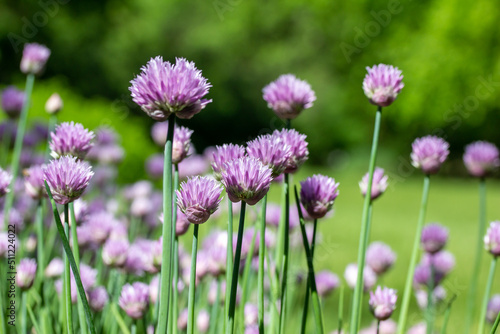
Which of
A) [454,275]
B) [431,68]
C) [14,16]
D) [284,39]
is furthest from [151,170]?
[284,39]

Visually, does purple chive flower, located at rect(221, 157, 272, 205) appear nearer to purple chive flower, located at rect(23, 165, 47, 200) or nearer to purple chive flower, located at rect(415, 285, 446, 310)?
purple chive flower, located at rect(23, 165, 47, 200)

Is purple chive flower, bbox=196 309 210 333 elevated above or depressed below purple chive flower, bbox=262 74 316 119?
below

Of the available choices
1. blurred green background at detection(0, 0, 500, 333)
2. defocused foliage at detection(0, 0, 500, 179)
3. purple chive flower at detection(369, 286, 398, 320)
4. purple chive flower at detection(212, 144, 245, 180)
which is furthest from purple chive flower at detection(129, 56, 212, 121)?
defocused foliage at detection(0, 0, 500, 179)

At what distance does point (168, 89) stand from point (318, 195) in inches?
15.3

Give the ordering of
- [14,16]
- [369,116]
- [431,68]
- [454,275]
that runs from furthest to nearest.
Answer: [369,116] → [431,68] → [14,16] → [454,275]

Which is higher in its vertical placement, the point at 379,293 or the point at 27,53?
the point at 27,53

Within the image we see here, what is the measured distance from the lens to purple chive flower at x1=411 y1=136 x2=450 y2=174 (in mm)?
1249

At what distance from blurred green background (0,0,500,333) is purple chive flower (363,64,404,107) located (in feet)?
31.9

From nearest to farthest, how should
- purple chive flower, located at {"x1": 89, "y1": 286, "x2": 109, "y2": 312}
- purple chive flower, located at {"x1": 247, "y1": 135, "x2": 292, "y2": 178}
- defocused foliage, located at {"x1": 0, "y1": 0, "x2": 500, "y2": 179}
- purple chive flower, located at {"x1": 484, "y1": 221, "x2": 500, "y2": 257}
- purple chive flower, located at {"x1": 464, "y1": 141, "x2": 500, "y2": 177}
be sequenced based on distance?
purple chive flower, located at {"x1": 247, "y1": 135, "x2": 292, "y2": 178}
purple chive flower, located at {"x1": 484, "y1": 221, "x2": 500, "y2": 257}
purple chive flower, located at {"x1": 89, "y1": 286, "x2": 109, "y2": 312}
purple chive flower, located at {"x1": 464, "y1": 141, "x2": 500, "y2": 177}
defocused foliage, located at {"x1": 0, "y1": 0, "x2": 500, "y2": 179}

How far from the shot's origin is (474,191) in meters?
12.7

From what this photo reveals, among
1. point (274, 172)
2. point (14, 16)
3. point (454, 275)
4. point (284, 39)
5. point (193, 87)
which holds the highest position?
point (284, 39)

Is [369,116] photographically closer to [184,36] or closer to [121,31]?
[184,36]

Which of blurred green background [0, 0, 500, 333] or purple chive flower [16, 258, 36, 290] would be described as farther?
blurred green background [0, 0, 500, 333]

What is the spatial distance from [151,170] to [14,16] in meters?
11.4
